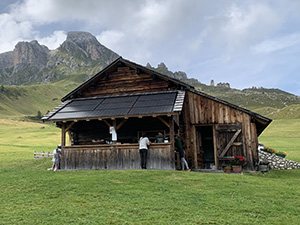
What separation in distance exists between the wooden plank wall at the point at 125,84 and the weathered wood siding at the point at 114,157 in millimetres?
5570

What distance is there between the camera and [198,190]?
1013 centimetres

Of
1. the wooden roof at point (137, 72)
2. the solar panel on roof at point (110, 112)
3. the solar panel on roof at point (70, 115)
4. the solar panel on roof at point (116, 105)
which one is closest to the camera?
the solar panel on roof at point (110, 112)

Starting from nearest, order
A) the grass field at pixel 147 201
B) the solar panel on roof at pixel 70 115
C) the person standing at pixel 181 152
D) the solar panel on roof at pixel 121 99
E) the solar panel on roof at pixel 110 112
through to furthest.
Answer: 1. the grass field at pixel 147 201
2. the solar panel on roof at pixel 110 112
3. the person standing at pixel 181 152
4. the solar panel on roof at pixel 70 115
5. the solar panel on roof at pixel 121 99

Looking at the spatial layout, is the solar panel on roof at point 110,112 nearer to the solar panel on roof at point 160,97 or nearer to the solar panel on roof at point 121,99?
the solar panel on roof at point 121,99

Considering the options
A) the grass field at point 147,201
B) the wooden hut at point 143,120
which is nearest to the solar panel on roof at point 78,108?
the wooden hut at point 143,120

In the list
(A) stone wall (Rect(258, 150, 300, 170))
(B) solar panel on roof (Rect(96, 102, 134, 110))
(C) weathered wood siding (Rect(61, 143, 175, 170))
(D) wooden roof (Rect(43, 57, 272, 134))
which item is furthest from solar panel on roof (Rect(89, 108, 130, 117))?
(A) stone wall (Rect(258, 150, 300, 170))

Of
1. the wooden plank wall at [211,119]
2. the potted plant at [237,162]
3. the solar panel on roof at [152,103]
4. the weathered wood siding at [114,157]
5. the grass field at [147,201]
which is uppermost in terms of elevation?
the solar panel on roof at [152,103]

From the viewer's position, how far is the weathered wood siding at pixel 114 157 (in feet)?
50.9

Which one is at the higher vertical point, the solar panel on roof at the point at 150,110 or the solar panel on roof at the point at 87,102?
the solar panel on roof at the point at 87,102

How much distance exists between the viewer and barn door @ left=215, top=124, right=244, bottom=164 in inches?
701

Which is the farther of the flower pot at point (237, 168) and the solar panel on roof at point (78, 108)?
the solar panel on roof at point (78, 108)

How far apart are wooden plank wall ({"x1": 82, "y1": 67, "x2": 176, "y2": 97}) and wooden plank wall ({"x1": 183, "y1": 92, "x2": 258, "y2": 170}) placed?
213 centimetres

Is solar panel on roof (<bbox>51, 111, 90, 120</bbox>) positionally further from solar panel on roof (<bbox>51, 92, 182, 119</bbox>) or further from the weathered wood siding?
the weathered wood siding

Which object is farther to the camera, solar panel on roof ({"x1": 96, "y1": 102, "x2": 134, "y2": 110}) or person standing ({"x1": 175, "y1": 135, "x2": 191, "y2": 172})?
solar panel on roof ({"x1": 96, "y1": 102, "x2": 134, "y2": 110})
